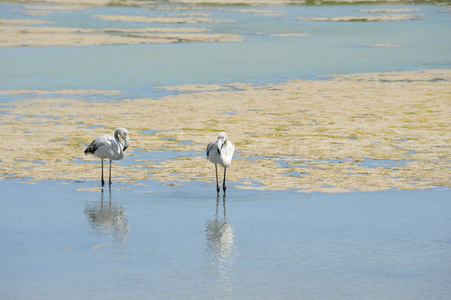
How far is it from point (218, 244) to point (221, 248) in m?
0.16

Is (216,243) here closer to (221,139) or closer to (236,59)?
(221,139)

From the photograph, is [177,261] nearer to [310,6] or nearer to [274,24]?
[274,24]

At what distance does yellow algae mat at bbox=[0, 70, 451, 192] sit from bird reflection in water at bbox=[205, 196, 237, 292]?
6.83 ft

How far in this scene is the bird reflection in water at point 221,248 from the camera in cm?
781

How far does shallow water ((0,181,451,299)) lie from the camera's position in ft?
24.8

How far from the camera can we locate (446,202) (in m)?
10.8

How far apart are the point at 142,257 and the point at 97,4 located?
197 feet

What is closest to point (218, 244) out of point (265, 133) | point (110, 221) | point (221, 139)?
point (110, 221)

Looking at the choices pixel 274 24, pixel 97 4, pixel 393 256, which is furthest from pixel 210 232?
pixel 97 4

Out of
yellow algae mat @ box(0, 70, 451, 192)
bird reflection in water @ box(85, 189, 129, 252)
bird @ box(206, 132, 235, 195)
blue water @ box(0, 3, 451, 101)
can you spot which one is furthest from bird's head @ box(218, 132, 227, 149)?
blue water @ box(0, 3, 451, 101)

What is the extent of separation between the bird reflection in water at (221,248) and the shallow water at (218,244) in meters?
0.01

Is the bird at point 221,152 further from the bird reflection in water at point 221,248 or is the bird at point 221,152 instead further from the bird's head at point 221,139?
the bird reflection in water at point 221,248

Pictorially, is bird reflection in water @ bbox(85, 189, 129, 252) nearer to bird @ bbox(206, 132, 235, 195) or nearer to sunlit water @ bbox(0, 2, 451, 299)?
sunlit water @ bbox(0, 2, 451, 299)

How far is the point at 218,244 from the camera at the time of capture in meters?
9.04
